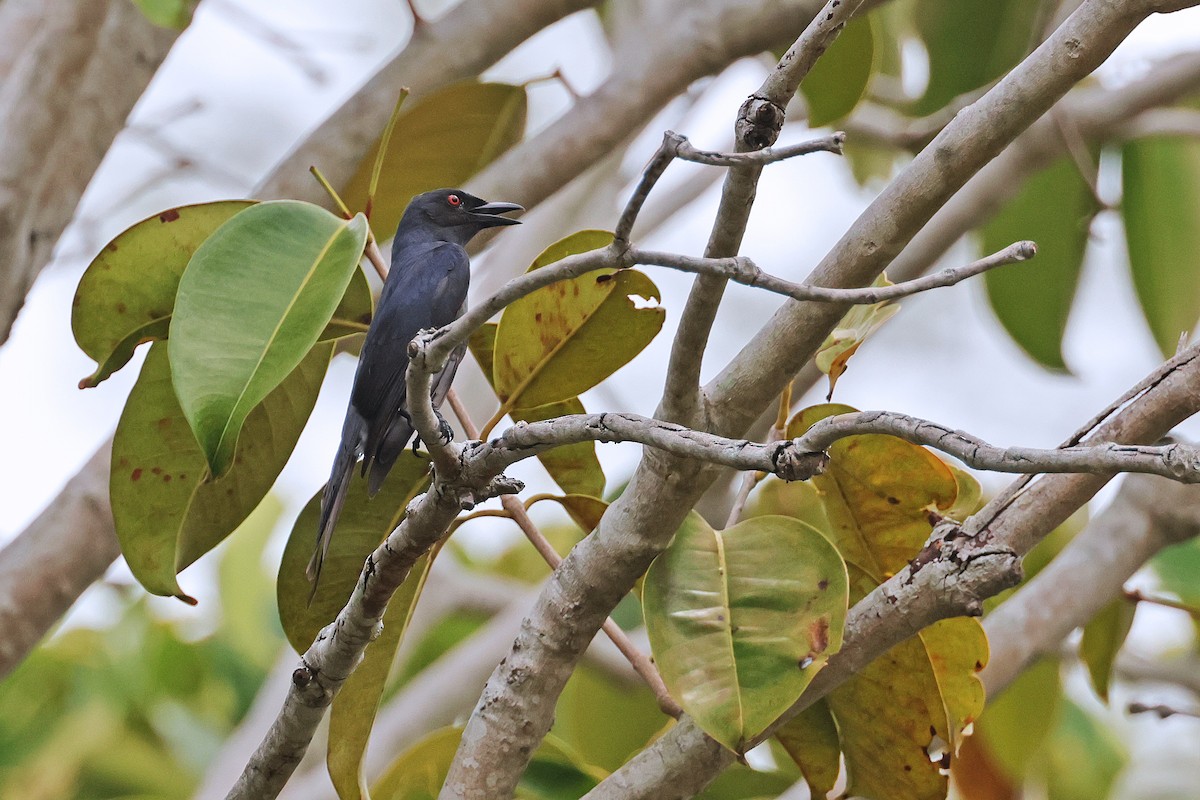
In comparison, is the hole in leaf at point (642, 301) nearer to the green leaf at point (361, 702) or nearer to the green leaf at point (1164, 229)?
the green leaf at point (361, 702)

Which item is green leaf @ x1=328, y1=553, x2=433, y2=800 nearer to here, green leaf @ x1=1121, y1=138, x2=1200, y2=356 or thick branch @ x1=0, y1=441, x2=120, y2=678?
thick branch @ x1=0, y1=441, x2=120, y2=678

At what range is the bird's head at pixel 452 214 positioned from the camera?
2.69m

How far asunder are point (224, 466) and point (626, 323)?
2.10ft

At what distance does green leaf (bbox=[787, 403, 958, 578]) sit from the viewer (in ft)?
5.86

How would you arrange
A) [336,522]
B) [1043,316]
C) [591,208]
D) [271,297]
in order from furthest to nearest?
[591,208]
[1043,316]
[336,522]
[271,297]

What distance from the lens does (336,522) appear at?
190cm

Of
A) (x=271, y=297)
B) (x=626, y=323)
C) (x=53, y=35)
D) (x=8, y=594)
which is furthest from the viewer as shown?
(x=53, y=35)

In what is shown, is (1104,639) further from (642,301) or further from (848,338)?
(642,301)

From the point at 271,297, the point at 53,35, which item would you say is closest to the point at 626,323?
the point at 271,297

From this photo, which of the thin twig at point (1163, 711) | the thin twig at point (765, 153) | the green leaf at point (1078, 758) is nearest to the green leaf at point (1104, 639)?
the thin twig at point (1163, 711)

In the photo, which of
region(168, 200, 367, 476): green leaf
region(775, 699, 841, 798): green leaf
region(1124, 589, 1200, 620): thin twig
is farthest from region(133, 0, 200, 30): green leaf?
region(1124, 589, 1200, 620): thin twig

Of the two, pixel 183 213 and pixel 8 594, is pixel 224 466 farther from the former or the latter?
pixel 8 594

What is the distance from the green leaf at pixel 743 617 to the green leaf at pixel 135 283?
862mm

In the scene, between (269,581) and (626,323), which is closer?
(626,323)
